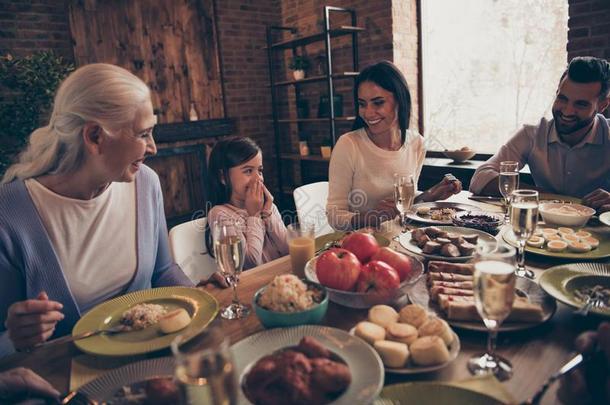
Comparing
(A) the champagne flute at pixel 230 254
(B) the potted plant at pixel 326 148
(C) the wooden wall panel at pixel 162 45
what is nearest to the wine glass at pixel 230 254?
(A) the champagne flute at pixel 230 254

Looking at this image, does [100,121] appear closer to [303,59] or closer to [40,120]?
[40,120]

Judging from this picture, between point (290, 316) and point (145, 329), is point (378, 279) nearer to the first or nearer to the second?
point (290, 316)

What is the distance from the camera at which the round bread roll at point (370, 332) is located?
2.56ft

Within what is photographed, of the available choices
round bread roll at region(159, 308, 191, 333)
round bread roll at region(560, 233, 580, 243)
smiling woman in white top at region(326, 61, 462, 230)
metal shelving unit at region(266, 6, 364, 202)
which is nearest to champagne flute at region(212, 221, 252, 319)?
round bread roll at region(159, 308, 191, 333)

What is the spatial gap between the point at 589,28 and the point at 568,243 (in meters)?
2.39

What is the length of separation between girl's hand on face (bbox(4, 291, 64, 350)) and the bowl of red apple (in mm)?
570

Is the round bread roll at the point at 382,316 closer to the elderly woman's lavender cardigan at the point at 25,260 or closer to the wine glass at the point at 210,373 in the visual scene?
the wine glass at the point at 210,373

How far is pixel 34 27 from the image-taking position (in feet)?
12.5

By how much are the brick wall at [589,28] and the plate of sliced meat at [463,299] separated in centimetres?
261

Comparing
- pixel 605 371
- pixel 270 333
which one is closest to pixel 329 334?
pixel 270 333

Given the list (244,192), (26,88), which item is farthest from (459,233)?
(26,88)

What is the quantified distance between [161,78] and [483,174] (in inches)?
140

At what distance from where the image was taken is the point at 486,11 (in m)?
3.70

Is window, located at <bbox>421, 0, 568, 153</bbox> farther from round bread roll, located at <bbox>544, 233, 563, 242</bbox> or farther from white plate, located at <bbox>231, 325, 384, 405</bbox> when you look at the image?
white plate, located at <bbox>231, 325, 384, 405</bbox>
